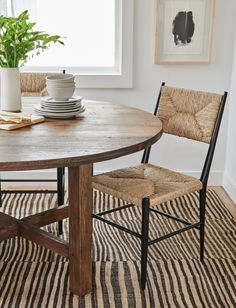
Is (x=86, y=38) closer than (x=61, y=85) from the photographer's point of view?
No

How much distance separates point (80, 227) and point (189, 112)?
0.84 meters

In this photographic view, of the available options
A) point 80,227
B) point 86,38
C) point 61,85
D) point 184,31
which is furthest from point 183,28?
point 80,227

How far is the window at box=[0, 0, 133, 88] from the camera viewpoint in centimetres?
332

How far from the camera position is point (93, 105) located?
2535 millimetres

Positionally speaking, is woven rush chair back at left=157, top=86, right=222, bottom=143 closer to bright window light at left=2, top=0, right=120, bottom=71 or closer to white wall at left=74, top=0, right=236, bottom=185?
white wall at left=74, top=0, right=236, bottom=185

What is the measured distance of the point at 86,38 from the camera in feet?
11.2

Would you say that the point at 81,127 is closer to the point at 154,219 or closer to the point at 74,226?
the point at 74,226

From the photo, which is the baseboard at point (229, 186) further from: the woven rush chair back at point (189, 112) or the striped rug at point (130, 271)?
the woven rush chair back at point (189, 112)

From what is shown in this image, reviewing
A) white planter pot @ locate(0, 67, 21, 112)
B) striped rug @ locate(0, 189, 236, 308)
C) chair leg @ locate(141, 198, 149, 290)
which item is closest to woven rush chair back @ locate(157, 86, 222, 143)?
chair leg @ locate(141, 198, 149, 290)

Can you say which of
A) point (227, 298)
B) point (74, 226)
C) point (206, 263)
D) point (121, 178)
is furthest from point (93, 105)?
point (227, 298)

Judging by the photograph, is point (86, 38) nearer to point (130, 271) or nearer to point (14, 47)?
point (14, 47)

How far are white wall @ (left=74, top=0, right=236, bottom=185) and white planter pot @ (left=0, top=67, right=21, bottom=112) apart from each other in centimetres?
121

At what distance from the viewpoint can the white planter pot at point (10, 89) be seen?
7.05 feet

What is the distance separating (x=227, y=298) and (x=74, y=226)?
750mm
